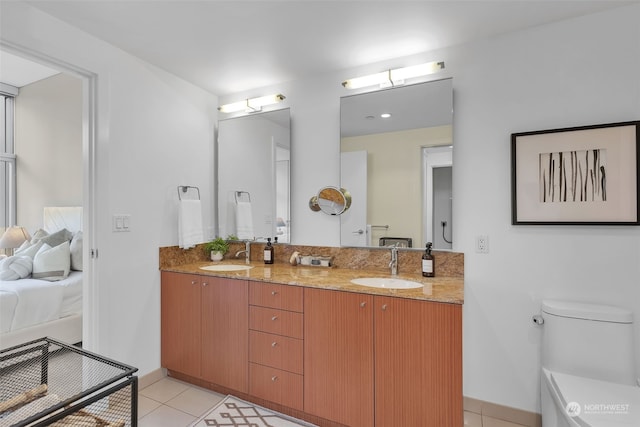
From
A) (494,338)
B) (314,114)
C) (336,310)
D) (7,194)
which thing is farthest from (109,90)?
(7,194)

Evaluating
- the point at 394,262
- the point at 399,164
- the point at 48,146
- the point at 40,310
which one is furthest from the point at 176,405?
the point at 48,146

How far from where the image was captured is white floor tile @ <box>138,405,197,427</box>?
1972 millimetres

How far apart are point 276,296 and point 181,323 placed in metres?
0.88

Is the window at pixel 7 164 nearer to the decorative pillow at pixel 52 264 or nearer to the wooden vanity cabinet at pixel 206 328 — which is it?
the decorative pillow at pixel 52 264

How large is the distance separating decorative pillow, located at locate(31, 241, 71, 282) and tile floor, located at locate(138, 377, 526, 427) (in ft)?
4.73

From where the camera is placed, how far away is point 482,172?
6.82 ft

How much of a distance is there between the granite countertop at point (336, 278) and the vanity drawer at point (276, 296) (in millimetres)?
37

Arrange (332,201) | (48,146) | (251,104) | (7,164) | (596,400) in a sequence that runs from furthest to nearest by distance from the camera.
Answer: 1. (7,164)
2. (48,146)
3. (251,104)
4. (332,201)
5. (596,400)

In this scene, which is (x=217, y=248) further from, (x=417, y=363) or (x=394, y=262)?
(x=417, y=363)

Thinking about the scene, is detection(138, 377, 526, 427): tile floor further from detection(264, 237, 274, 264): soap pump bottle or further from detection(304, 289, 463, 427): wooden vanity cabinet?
detection(264, 237, 274, 264): soap pump bottle

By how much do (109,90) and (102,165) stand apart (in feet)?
1.62

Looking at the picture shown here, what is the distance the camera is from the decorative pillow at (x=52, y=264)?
2943 millimetres

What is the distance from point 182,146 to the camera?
2.69 metres

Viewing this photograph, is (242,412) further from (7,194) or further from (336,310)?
(7,194)
